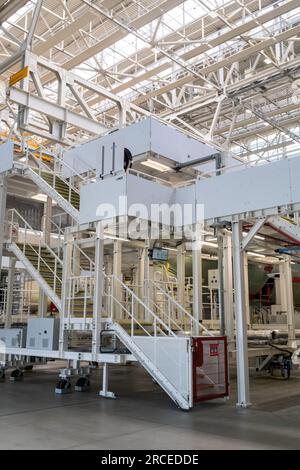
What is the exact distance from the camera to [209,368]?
9.44 meters

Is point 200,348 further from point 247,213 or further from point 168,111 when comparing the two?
point 168,111

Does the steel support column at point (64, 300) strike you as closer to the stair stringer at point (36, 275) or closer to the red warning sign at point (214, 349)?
the stair stringer at point (36, 275)

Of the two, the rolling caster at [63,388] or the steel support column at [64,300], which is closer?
the rolling caster at [63,388]

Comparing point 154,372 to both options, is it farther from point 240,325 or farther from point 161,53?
point 161,53

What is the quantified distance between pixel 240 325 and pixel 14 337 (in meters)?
6.61

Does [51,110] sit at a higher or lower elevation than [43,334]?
higher

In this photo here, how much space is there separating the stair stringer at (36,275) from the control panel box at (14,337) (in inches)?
50.6

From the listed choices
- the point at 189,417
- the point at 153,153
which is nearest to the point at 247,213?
the point at 153,153

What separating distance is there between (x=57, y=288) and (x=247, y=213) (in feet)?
19.8

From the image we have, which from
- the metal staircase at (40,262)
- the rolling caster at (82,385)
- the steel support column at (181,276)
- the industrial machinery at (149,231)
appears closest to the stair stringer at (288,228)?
the industrial machinery at (149,231)

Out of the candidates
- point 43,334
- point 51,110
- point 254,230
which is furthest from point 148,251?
point 51,110

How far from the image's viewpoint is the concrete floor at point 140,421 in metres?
6.33

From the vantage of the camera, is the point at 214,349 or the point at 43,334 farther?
the point at 43,334

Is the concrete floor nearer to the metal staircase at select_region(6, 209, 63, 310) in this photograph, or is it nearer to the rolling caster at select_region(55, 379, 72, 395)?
the rolling caster at select_region(55, 379, 72, 395)
